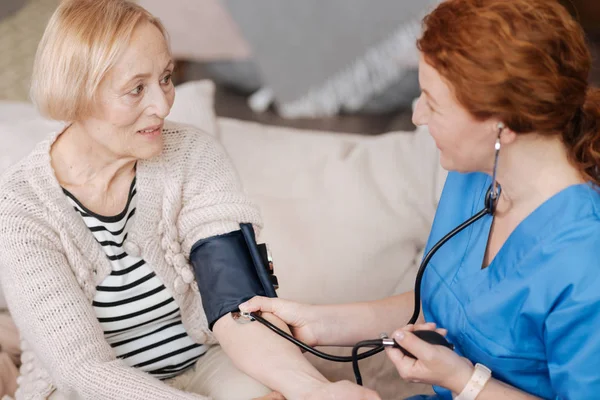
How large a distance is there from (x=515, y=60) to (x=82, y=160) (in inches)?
32.3

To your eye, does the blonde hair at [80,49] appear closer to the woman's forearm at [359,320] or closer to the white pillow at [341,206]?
the woman's forearm at [359,320]

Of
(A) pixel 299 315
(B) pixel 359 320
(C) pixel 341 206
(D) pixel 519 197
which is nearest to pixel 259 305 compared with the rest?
(A) pixel 299 315

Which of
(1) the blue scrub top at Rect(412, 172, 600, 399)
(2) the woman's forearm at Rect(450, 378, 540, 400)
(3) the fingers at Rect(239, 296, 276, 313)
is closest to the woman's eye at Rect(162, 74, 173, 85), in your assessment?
(3) the fingers at Rect(239, 296, 276, 313)

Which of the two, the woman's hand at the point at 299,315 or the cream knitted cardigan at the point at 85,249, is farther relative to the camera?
the woman's hand at the point at 299,315

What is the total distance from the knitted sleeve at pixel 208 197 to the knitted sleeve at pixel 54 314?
27 centimetres

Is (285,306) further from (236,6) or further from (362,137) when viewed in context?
(236,6)

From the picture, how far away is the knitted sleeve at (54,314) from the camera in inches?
52.5

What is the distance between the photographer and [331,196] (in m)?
2.17

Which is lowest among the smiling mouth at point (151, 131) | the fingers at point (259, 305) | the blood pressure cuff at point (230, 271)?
the fingers at point (259, 305)

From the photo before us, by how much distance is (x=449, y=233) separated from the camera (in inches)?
51.0

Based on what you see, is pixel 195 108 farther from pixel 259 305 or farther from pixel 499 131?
pixel 499 131

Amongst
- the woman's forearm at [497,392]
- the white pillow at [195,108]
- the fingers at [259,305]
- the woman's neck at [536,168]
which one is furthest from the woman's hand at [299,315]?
the white pillow at [195,108]

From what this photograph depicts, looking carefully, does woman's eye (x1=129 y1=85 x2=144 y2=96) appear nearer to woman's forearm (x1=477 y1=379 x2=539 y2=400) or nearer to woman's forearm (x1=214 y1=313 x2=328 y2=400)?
Result: woman's forearm (x1=214 y1=313 x2=328 y2=400)

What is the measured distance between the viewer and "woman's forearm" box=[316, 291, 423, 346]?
145 cm
